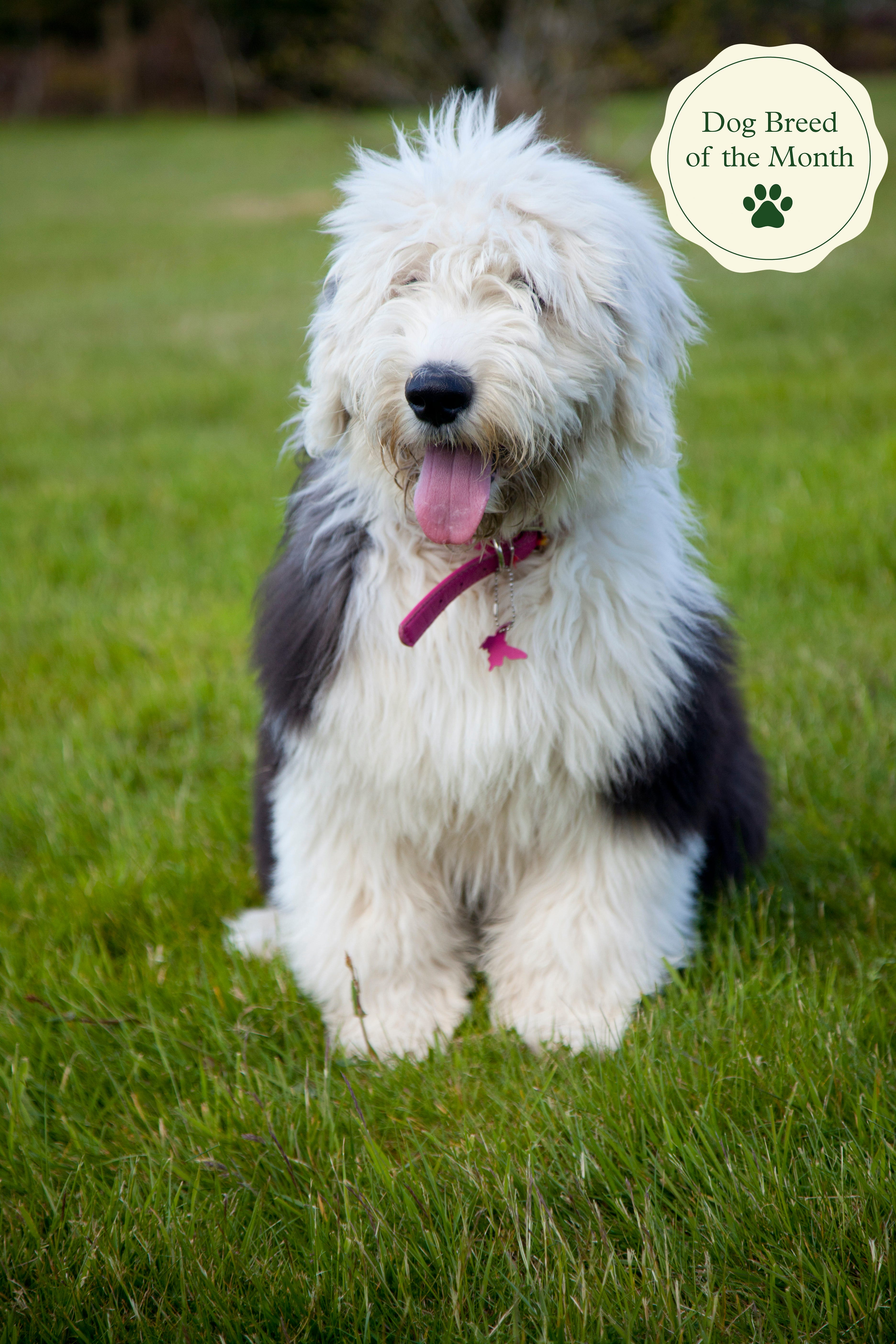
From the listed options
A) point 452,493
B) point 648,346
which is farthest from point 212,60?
point 452,493

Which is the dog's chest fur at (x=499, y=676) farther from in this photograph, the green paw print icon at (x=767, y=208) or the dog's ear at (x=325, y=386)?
the green paw print icon at (x=767, y=208)

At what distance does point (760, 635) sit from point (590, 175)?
212 cm

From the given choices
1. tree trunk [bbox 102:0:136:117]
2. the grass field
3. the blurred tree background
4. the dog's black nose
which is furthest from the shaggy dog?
tree trunk [bbox 102:0:136:117]

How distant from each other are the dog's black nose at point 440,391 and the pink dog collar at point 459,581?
310 mm

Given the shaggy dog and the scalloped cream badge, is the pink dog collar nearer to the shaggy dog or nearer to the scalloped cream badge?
the shaggy dog

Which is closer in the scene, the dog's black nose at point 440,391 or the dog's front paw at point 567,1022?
the dog's black nose at point 440,391

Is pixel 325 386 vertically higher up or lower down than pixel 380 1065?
higher up

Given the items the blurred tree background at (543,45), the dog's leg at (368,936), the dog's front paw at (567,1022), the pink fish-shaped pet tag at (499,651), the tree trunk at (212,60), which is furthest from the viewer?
the tree trunk at (212,60)

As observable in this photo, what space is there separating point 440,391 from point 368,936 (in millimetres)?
1170

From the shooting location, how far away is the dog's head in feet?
6.36

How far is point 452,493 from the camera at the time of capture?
2.02 metres

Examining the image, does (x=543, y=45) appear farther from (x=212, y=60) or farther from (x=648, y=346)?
(x=212, y=60)

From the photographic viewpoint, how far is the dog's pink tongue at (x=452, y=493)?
2.02m

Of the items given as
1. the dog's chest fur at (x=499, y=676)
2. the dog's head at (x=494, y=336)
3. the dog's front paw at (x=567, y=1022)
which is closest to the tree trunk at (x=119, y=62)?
the dog's head at (x=494, y=336)
